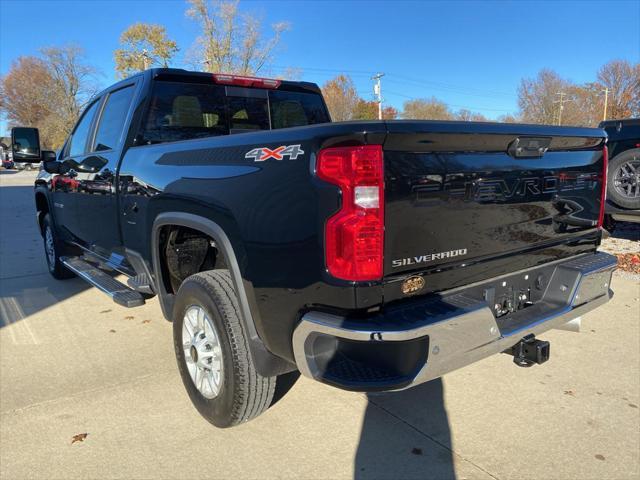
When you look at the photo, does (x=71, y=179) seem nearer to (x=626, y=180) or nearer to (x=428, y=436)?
(x=428, y=436)

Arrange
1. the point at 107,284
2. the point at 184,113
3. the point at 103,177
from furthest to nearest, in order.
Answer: the point at 107,284
the point at 103,177
the point at 184,113

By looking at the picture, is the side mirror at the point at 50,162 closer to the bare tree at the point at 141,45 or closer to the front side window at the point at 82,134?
the front side window at the point at 82,134

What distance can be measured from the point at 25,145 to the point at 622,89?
217 ft

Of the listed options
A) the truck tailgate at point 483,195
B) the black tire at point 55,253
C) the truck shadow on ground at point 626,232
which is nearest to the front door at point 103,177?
the black tire at point 55,253

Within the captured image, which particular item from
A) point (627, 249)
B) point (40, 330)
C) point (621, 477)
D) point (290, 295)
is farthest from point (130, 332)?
point (627, 249)

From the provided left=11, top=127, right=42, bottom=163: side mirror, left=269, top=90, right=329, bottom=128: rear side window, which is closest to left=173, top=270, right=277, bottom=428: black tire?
left=269, top=90, right=329, bottom=128: rear side window

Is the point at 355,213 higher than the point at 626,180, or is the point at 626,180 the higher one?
the point at 355,213

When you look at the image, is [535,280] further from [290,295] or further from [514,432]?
[290,295]

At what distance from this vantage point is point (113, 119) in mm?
4199

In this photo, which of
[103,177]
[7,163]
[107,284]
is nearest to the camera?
[103,177]

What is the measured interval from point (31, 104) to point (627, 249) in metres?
69.4

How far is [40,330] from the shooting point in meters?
4.45

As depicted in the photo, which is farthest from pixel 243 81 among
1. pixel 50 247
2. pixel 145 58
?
pixel 145 58

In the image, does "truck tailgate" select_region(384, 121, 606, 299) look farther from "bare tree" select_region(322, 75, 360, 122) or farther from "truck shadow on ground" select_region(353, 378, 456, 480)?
"bare tree" select_region(322, 75, 360, 122)
